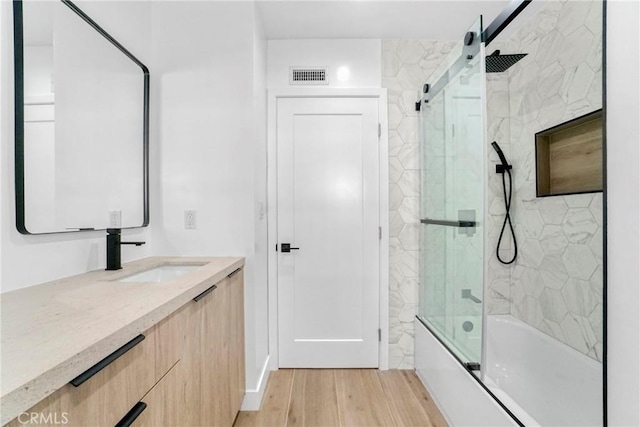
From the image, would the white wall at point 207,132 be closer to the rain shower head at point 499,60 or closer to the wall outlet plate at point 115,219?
the wall outlet plate at point 115,219

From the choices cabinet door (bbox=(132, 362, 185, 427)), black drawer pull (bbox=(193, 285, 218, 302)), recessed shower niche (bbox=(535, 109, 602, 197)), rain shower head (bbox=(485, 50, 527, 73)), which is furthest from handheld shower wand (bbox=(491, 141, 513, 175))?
cabinet door (bbox=(132, 362, 185, 427))

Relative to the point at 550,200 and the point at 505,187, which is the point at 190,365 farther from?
the point at 505,187

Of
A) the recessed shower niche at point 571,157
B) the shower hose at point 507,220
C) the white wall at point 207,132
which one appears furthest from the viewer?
the shower hose at point 507,220

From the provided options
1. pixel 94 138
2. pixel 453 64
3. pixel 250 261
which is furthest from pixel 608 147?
pixel 94 138

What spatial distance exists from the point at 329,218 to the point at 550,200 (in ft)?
5.00

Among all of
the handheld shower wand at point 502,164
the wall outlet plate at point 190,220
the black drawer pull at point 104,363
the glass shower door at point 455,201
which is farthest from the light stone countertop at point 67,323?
the handheld shower wand at point 502,164

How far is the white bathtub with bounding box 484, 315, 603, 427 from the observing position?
1621 mm

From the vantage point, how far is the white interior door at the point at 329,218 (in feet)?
8.23

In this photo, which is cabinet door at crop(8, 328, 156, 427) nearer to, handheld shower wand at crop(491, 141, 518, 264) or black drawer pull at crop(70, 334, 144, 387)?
black drawer pull at crop(70, 334, 144, 387)

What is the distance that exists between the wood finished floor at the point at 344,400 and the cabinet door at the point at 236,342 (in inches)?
9.4

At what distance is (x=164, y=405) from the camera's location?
0.94 metres

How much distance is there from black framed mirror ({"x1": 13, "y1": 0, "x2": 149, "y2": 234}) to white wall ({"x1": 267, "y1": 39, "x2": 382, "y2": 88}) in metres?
1.01

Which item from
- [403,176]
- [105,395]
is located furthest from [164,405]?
[403,176]

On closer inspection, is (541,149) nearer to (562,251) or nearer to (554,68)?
(554,68)
